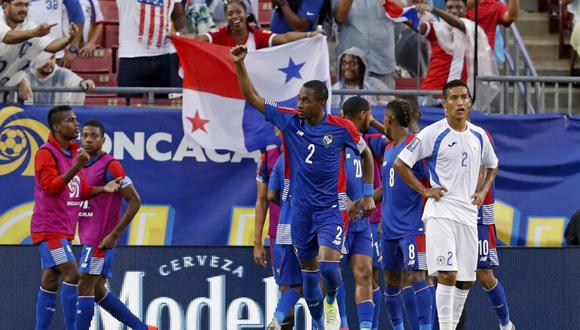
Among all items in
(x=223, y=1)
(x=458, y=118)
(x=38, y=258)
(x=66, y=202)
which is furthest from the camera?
(x=223, y=1)

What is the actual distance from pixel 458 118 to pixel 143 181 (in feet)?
13.4

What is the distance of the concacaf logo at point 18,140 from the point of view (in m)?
15.0

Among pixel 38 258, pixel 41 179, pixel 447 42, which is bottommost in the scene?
pixel 38 258

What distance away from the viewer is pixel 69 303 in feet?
44.4

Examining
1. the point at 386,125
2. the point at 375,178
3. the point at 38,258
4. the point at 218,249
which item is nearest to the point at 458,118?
the point at 386,125

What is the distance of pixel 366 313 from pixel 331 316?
0.32m

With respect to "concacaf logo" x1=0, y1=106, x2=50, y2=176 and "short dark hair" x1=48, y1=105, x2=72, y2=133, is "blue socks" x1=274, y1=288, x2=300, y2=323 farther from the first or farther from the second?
"concacaf logo" x1=0, y1=106, x2=50, y2=176

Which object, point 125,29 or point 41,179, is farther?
point 125,29

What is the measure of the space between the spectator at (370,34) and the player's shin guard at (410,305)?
343cm

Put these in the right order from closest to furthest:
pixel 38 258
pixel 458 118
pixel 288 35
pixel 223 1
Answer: pixel 458 118, pixel 38 258, pixel 288 35, pixel 223 1

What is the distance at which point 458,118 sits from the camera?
12547 millimetres

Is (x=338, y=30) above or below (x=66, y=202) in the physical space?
above

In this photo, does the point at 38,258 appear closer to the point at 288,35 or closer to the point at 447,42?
the point at 288,35

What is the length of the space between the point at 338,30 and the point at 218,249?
3088mm
